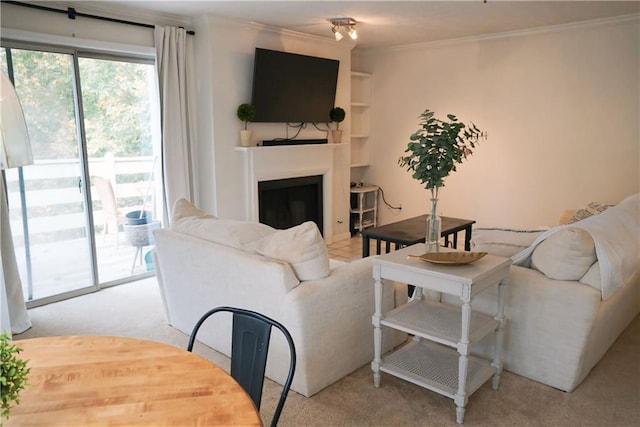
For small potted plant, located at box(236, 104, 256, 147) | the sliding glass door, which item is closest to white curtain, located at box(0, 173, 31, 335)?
the sliding glass door

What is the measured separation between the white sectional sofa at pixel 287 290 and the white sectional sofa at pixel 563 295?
2.24 feet

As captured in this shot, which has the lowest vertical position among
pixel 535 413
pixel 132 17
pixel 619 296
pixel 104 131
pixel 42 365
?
pixel 535 413

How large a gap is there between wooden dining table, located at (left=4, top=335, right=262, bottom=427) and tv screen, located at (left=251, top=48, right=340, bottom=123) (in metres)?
3.50

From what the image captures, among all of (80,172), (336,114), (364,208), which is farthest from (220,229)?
(364,208)

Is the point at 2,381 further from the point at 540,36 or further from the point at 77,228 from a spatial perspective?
the point at 540,36

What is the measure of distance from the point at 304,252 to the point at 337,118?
3362 mm

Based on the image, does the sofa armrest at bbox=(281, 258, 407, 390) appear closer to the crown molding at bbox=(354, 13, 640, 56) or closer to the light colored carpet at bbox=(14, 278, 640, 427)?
the light colored carpet at bbox=(14, 278, 640, 427)

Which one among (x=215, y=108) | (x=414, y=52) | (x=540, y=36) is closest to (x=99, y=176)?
(x=215, y=108)

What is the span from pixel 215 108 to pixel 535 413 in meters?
3.51

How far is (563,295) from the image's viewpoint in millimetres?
2443

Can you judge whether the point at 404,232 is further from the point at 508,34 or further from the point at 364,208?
the point at 508,34

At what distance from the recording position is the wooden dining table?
1204 mm

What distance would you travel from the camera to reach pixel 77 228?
4.07 metres

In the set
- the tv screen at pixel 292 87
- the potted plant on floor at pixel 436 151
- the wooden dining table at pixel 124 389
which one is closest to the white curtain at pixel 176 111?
the tv screen at pixel 292 87
